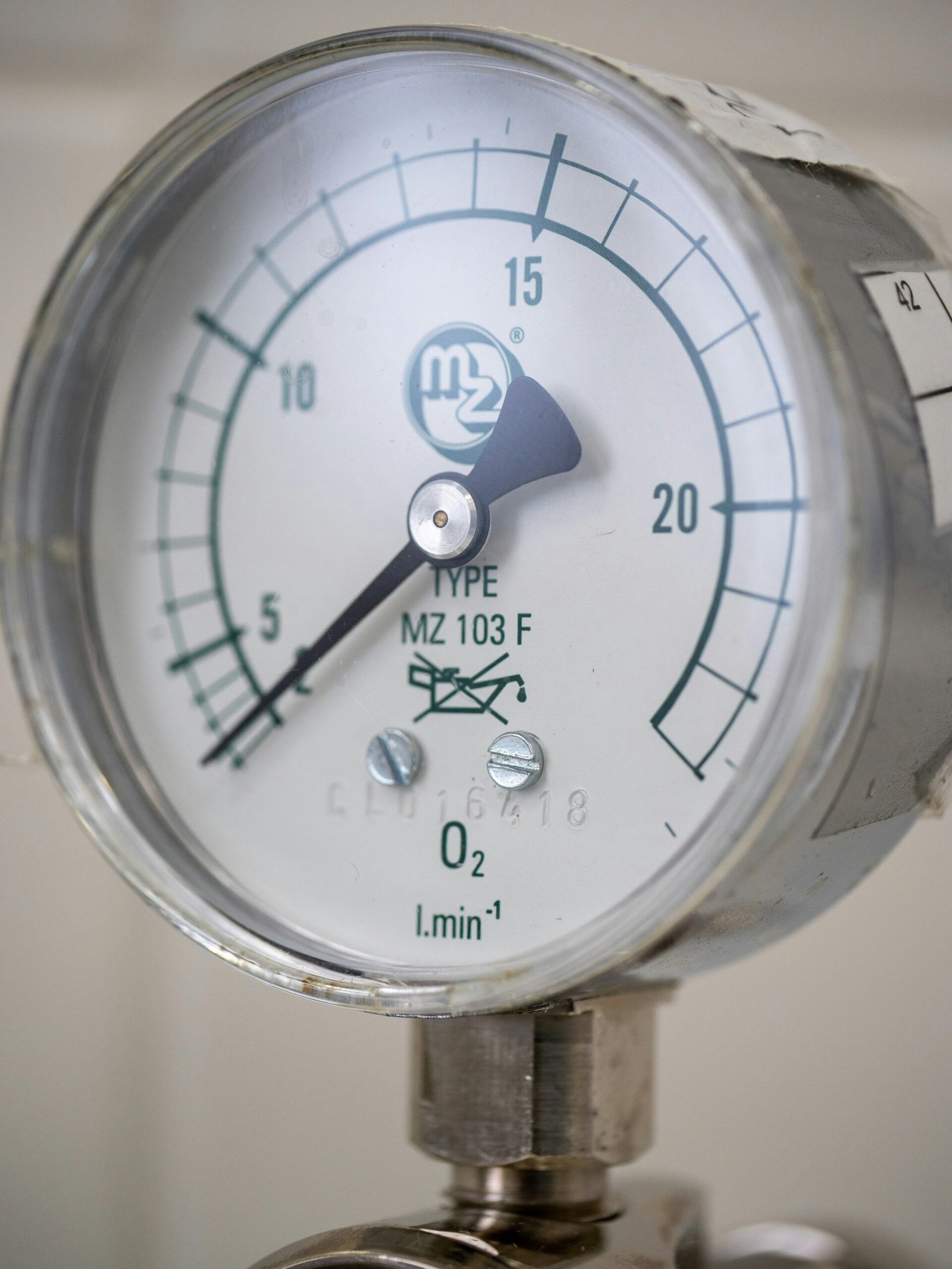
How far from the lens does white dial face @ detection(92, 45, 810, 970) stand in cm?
51

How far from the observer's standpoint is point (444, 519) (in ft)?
1.86

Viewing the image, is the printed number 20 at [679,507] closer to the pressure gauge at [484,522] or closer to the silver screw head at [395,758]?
the pressure gauge at [484,522]

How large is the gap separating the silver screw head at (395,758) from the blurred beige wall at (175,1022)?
0.35 m

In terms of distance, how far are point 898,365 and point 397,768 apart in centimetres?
26

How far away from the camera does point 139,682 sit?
66 centimetres

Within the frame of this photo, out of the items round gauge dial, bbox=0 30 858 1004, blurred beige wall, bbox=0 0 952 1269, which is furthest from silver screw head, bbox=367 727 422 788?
blurred beige wall, bbox=0 0 952 1269

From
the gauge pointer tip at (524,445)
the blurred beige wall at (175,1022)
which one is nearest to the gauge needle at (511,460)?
the gauge pointer tip at (524,445)

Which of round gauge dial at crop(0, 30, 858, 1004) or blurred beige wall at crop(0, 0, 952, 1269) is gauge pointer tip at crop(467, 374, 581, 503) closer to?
round gauge dial at crop(0, 30, 858, 1004)

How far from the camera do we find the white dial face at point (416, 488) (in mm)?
514

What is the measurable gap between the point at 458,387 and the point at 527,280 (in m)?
0.05

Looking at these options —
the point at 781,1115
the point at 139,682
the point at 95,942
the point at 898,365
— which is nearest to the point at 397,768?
the point at 139,682

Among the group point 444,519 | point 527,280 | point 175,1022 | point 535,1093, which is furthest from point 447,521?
point 175,1022

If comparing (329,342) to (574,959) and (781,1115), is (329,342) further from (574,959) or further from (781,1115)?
(781,1115)

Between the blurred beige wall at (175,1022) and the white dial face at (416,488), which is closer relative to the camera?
the white dial face at (416,488)
